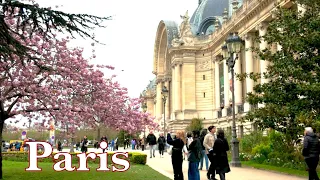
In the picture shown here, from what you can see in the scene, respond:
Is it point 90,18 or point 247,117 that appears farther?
point 247,117

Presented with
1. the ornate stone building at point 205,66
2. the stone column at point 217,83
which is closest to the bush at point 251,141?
the ornate stone building at point 205,66

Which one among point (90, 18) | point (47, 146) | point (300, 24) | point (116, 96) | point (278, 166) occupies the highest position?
point (300, 24)

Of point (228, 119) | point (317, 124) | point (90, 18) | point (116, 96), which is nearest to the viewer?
point (90, 18)

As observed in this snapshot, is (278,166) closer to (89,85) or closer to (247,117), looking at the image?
(247,117)

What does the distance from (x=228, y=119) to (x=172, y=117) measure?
46.8ft

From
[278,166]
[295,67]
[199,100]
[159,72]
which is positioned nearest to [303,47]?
[295,67]

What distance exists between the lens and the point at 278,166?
22.5m

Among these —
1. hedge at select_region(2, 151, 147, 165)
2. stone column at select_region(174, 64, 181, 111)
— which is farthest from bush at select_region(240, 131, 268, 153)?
stone column at select_region(174, 64, 181, 111)

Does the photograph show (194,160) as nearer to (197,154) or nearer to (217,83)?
(197,154)

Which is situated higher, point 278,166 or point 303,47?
point 303,47

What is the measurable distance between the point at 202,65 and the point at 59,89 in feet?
170

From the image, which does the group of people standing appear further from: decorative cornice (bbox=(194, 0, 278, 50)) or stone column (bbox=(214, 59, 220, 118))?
stone column (bbox=(214, 59, 220, 118))

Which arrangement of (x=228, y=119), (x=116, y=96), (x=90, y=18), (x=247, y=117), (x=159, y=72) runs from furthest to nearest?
(x=159, y=72)
(x=228, y=119)
(x=116, y=96)
(x=247, y=117)
(x=90, y=18)

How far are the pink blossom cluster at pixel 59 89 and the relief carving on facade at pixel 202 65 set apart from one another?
4772cm
